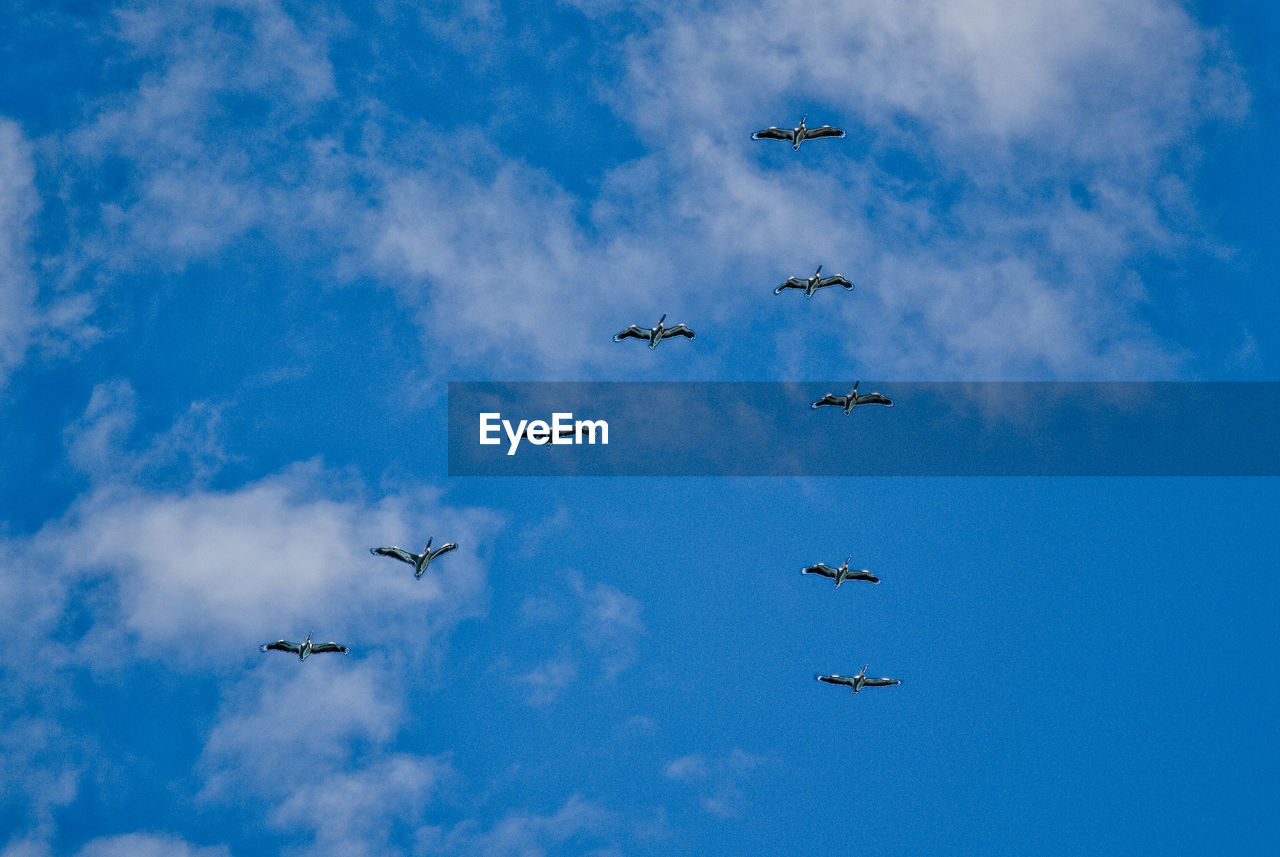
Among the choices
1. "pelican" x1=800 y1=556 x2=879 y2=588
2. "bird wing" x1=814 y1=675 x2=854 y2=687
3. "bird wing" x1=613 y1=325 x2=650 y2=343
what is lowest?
"bird wing" x1=814 y1=675 x2=854 y2=687

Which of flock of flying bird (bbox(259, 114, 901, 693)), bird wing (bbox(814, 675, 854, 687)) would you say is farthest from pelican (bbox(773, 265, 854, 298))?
bird wing (bbox(814, 675, 854, 687))

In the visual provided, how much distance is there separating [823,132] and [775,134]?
5464mm

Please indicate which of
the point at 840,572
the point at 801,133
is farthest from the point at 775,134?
the point at 840,572

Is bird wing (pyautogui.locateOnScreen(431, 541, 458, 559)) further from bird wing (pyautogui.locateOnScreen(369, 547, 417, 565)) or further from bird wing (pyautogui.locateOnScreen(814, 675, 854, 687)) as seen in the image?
bird wing (pyautogui.locateOnScreen(814, 675, 854, 687))

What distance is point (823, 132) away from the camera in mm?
155875

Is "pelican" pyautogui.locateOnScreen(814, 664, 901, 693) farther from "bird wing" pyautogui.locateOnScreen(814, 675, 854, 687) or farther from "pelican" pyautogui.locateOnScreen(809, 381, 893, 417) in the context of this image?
"pelican" pyautogui.locateOnScreen(809, 381, 893, 417)

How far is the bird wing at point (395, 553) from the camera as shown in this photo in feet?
484

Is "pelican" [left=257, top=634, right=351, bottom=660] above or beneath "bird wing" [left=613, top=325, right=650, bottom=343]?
beneath

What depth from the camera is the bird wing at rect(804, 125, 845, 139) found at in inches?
6107

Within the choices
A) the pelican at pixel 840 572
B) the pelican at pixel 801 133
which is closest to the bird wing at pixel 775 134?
the pelican at pixel 801 133

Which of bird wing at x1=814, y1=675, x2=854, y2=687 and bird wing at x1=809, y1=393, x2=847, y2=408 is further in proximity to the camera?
bird wing at x1=814, y1=675, x2=854, y2=687

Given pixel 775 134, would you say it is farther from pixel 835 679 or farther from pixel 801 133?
pixel 835 679

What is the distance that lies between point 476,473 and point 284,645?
41.0 metres

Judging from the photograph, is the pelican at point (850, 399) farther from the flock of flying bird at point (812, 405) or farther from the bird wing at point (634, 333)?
the bird wing at point (634, 333)
